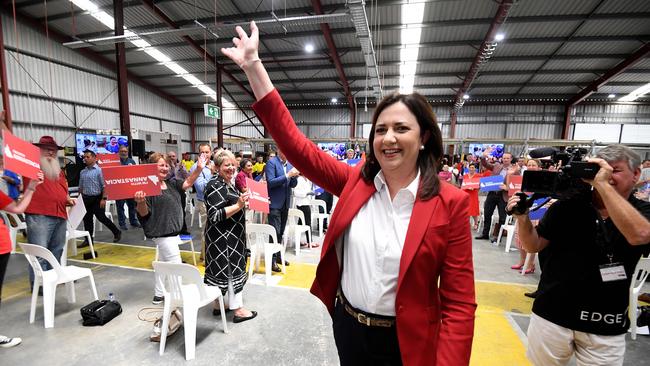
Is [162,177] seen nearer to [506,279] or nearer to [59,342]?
[59,342]

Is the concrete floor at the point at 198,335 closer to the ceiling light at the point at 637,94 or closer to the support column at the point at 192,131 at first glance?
the ceiling light at the point at 637,94

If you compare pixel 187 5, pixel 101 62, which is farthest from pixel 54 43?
pixel 187 5

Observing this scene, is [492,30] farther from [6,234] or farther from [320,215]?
[6,234]

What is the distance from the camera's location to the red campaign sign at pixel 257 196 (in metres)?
3.20

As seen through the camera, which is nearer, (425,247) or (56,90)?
(425,247)

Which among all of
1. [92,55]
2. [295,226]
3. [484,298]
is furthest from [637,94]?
[92,55]

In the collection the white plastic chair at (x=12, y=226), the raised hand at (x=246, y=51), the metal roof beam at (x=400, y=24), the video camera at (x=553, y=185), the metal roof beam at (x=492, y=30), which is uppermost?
the metal roof beam at (x=400, y=24)

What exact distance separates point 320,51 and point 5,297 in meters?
11.3

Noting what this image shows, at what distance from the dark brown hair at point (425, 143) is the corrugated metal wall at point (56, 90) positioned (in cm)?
A: 1176

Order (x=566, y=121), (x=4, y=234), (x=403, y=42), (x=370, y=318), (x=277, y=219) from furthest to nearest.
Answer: (x=566, y=121) → (x=403, y=42) → (x=277, y=219) → (x=4, y=234) → (x=370, y=318)

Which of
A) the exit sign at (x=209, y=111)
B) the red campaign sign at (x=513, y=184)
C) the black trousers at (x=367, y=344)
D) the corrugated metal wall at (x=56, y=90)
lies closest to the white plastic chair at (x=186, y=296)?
the black trousers at (x=367, y=344)

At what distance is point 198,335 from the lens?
8.78 ft

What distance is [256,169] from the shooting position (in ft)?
27.5

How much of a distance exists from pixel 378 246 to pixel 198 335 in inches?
99.0
